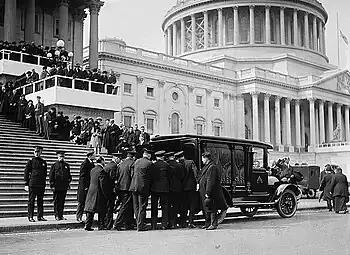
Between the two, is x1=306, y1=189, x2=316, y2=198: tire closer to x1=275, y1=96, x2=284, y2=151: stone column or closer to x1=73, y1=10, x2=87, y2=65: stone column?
x1=73, y1=10, x2=87, y2=65: stone column

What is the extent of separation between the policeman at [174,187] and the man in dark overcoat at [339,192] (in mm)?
8148

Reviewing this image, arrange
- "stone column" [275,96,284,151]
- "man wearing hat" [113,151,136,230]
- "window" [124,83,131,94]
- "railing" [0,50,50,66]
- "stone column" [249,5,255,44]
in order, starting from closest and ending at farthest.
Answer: "man wearing hat" [113,151,136,230], "railing" [0,50,50,66], "window" [124,83,131,94], "stone column" [275,96,284,151], "stone column" [249,5,255,44]

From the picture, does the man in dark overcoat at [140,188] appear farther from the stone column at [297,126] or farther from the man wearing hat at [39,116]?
the stone column at [297,126]

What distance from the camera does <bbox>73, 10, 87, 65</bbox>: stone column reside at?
41469 mm

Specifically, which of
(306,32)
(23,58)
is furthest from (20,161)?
(306,32)

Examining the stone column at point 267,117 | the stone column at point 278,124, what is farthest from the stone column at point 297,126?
the stone column at point 267,117

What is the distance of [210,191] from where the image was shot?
13.6m

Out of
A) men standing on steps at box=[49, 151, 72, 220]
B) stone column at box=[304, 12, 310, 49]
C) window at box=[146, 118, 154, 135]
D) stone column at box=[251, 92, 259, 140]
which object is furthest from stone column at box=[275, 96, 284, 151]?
men standing on steps at box=[49, 151, 72, 220]

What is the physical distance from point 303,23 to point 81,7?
183ft

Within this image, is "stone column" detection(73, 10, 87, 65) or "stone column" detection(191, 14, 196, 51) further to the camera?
"stone column" detection(191, 14, 196, 51)

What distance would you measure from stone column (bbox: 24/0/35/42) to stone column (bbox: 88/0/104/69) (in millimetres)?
3967

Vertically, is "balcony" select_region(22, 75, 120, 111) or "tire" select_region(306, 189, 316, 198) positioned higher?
"balcony" select_region(22, 75, 120, 111)

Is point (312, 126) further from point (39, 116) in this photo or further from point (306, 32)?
point (39, 116)

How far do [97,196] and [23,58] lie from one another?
66.2ft
